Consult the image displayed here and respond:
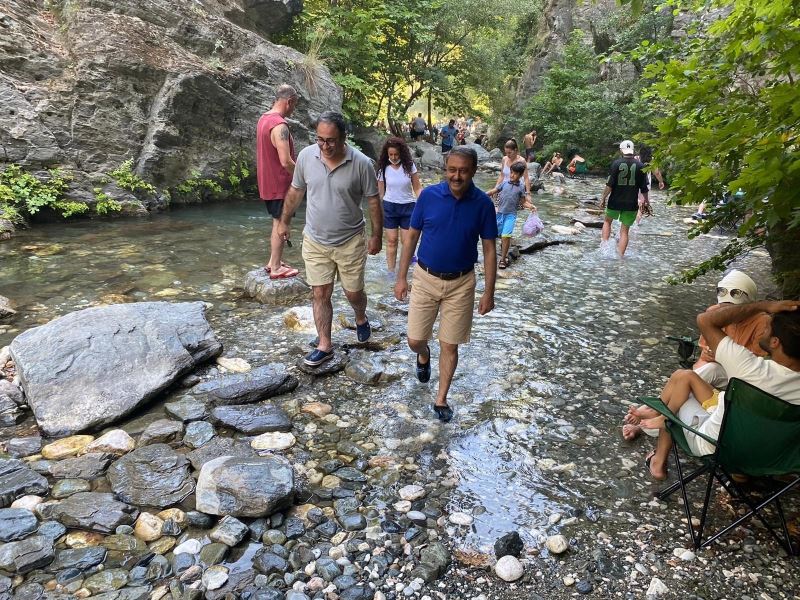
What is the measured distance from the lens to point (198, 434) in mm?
3881

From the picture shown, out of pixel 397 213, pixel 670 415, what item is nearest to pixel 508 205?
pixel 397 213

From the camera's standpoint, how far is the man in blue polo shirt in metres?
3.83

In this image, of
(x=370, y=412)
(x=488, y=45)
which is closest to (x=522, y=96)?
(x=488, y=45)

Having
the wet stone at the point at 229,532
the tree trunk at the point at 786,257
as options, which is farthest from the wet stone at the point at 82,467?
the tree trunk at the point at 786,257

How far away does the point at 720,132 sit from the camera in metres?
2.55

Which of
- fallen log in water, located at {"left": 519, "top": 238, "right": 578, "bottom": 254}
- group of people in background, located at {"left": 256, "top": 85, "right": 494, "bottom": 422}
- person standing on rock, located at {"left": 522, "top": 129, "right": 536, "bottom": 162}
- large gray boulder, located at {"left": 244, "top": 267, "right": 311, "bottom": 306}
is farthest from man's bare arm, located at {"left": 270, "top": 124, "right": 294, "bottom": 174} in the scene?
person standing on rock, located at {"left": 522, "top": 129, "right": 536, "bottom": 162}

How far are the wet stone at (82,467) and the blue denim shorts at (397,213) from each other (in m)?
4.68

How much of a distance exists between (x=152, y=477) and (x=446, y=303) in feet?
7.86

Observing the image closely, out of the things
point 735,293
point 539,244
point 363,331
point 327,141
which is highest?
point 327,141

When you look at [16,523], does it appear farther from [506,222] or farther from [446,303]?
[506,222]

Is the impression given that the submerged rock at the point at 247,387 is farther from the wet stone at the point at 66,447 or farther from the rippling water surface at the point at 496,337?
the wet stone at the point at 66,447

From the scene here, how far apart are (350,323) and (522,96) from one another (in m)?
30.4

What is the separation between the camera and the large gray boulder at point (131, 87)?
10.1m

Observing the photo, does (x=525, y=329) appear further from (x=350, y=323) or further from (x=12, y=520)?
(x=12, y=520)
